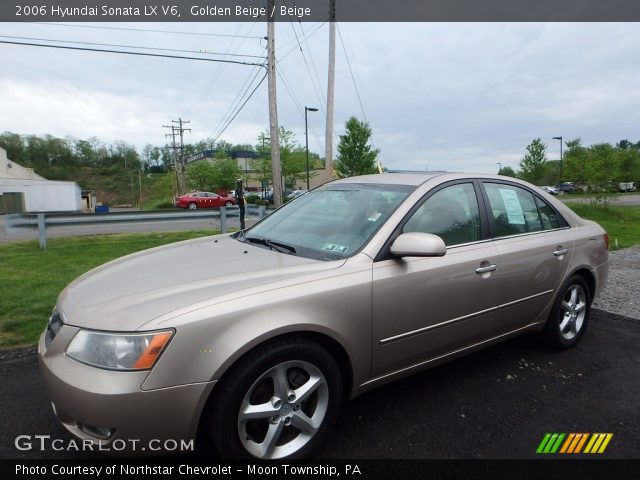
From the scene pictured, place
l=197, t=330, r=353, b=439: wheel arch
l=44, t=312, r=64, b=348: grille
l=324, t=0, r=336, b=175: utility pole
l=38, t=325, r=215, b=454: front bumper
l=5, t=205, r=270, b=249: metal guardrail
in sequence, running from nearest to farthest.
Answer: l=38, t=325, r=215, b=454: front bumper
l=197, t=330, r=353, b=439: wheel arch
l=44, t=312, r=64, b=348: grille
l=5, t=205, r=270, b=249: metal guardrail
l=324, t=0, r=336, b=175: utility pole

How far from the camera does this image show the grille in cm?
214

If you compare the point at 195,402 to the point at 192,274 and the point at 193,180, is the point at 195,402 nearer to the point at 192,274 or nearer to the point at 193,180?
the point at 192,274

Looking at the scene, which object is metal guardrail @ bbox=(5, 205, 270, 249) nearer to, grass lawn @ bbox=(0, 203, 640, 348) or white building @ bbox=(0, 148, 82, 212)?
grass lawn @ bbox=(0, 203, 640, 348)

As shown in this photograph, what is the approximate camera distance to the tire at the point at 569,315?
361 cm

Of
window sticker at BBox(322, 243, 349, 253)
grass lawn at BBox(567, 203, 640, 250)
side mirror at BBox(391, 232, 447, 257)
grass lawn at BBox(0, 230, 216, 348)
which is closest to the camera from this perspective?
side mirror at BBox(391, 232, 447, 257)

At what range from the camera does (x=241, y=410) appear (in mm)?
2012

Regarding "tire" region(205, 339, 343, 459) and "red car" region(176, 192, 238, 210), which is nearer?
"tire" region(205, 339, 343, 459)

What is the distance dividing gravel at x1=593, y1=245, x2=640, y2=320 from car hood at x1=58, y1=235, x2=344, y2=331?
4347 mm

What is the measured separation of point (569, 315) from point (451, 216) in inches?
68.7

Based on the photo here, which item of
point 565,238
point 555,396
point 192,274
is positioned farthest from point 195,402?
point 565,238

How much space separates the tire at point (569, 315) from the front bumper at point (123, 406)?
3.02m

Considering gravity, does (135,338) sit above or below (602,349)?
above

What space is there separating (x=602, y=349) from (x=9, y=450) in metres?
4.57

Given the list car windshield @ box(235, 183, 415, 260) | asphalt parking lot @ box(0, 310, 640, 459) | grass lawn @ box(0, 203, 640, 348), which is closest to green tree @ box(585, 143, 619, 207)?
grass lawn @ box(0, 203, 640, 348)
